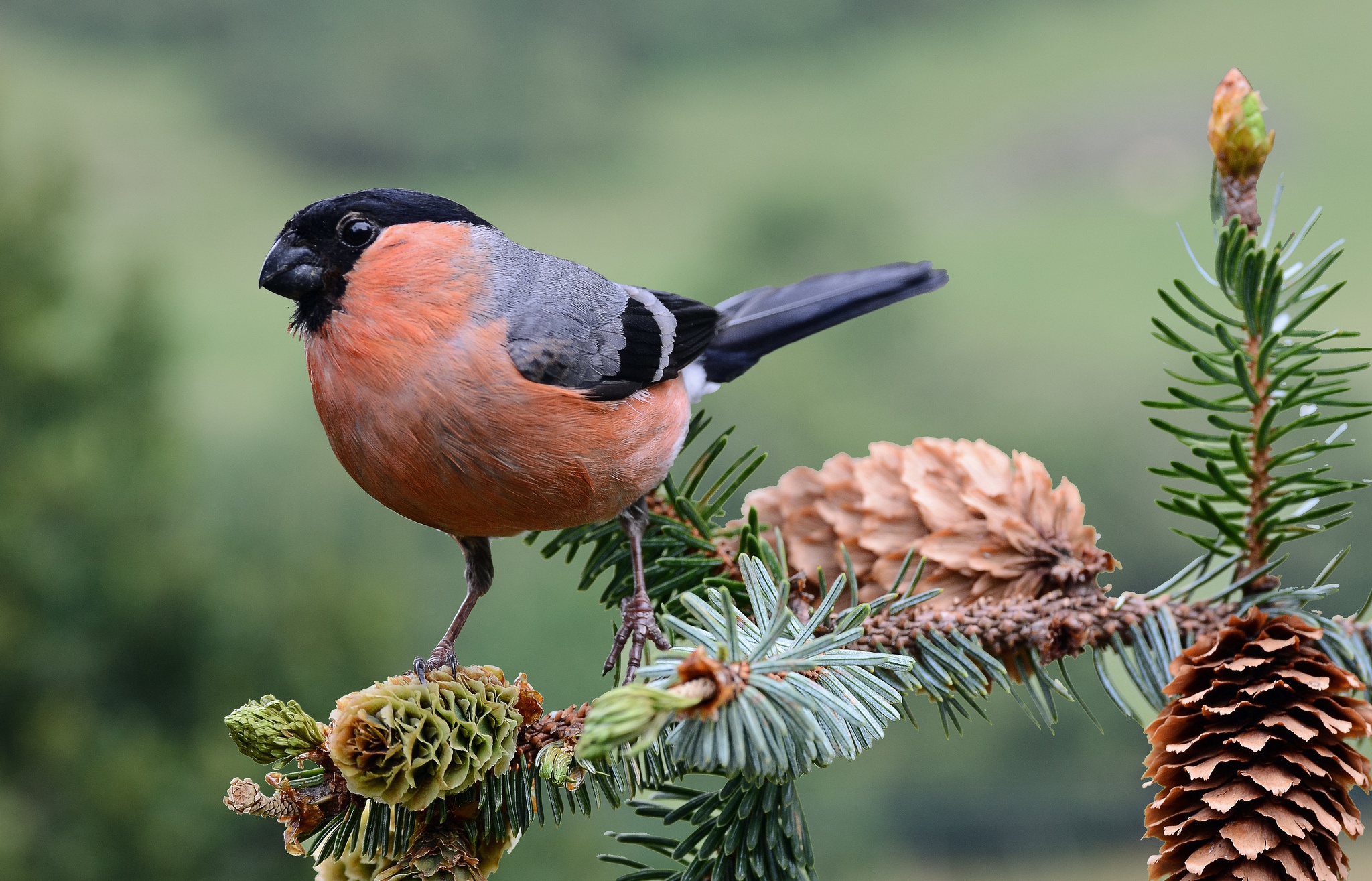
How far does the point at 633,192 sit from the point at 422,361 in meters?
2.11

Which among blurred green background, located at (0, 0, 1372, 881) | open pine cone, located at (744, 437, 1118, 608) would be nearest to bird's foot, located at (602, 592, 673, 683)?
open pine cone, located at (744, 437, 1118, 608)

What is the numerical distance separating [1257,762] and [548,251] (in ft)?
6.71

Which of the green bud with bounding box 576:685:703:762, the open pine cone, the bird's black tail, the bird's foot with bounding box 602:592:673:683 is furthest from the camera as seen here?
the bird's black tail

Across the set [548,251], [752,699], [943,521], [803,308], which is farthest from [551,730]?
[548,251]

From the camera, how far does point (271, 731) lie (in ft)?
1.77

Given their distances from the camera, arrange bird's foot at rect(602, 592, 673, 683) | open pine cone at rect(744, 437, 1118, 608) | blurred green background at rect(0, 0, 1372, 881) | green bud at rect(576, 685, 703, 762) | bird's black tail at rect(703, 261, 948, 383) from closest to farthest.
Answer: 1. green bud at rect(576, 685, 703, 762)
2. open pine cone at rect(744, 437, 1118, 608)
3. bird's foot at rect(602, 592, 673, 683)
4. bird's black tail at rect(703, 261, 948, 383)
5. blurred green background at rect(0, 0, 1372, 881)

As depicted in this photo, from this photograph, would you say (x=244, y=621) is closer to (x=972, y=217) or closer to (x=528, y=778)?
(x=528, y=778)

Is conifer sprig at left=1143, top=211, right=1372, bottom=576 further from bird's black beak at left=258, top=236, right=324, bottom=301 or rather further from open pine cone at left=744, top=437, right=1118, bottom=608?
bird's black beak at left=258, top=236, right=324, bottom=301

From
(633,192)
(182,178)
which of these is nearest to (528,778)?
(633,192)

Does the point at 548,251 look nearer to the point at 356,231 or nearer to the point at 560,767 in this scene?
the point at 356,231

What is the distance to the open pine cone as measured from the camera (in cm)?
69

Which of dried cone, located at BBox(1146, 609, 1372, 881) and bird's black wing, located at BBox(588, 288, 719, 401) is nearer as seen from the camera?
dried cone, located at BBox(1146, 609, 1372, 881)

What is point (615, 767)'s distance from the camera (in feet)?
1.90

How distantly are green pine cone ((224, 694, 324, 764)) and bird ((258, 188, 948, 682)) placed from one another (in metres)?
0.16
